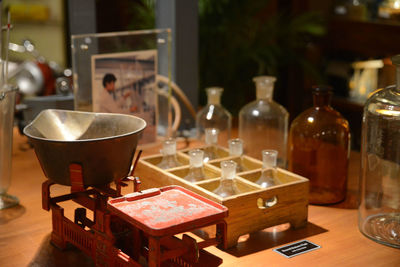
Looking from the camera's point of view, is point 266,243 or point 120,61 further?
point 120,61

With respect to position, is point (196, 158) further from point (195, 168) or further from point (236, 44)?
point (236, 44)

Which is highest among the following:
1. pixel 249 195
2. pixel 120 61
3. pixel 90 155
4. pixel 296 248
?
pixel 120 61

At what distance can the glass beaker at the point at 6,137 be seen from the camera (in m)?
1.41

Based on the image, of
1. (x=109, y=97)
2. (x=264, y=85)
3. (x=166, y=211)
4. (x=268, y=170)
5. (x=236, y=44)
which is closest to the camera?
(x=166, y=211)

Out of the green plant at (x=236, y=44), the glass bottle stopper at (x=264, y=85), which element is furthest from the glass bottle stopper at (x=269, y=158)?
the green plant at (x=236, y=44)

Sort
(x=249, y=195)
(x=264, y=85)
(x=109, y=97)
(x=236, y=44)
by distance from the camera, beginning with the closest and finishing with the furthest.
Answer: (x=249, y=195)
(x=264, y=85)
(x=109, y=97)
(x=236, y=44)

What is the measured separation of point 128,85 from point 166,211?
2.85ft

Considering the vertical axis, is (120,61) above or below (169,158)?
above

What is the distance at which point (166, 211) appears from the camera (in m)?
1.04

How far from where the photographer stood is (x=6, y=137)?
1.43 m

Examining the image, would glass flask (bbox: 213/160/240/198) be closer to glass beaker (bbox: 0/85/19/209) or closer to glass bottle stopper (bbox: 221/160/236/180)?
glass bottle stopper (bbox: 221/160/236/180)

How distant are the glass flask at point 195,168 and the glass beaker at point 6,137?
0.44 metres

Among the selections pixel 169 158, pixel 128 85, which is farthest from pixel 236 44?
pixel 169 158

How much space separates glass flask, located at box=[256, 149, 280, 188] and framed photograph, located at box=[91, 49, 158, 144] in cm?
63
